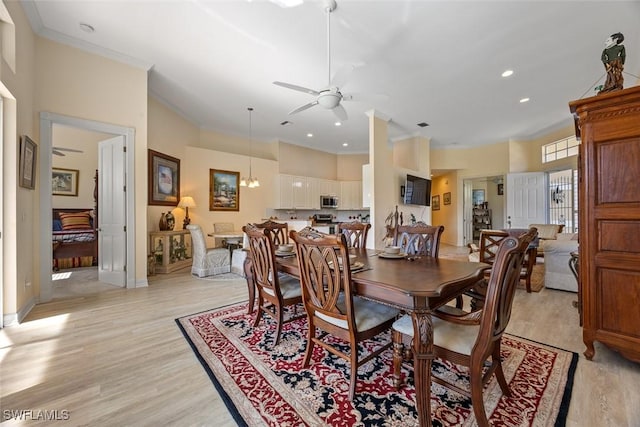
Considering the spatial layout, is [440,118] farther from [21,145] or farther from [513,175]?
[21,145]

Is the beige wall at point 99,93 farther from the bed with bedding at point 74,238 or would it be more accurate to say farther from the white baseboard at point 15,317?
the bed with bedding at point 74,238

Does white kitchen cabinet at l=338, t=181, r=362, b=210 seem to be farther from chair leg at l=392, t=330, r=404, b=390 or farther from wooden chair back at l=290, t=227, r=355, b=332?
chair leg at l=392, t=330, r=404, b=390

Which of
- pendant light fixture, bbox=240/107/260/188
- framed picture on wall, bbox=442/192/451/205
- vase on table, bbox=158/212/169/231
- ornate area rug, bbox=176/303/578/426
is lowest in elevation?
ornate area rug, bbox=176/303/578/426

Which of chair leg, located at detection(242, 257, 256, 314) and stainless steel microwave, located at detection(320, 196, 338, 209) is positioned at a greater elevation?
stainless steel microwave, located at detection(320, 196, 338, 209)

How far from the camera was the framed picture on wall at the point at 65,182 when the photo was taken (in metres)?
5.98

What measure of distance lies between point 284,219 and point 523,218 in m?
6.66

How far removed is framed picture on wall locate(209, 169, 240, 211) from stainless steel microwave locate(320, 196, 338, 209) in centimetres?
260

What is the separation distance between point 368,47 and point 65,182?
744 centimetres

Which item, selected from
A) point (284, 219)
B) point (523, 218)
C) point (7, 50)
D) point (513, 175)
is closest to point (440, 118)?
point (513, 175)

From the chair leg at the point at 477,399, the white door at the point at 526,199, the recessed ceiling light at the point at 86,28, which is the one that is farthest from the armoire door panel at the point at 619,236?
the white door at the point at 526,199

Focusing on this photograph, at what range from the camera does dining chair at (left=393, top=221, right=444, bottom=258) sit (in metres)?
2.46

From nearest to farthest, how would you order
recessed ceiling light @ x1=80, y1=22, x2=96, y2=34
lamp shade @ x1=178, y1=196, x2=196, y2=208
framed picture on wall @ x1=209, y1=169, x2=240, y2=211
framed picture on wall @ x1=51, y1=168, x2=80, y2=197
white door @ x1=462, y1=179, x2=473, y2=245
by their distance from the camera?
recessed ceiling light @ x1=80, y1=22, x2=96, y2=34 → lamp shade @ x1=178, y1=196, x2=196, y2=208 → framed picture on wall @ x1=51, y1=168, x2=80, y2=197 → framed picture on wall @ x1=209, y1=169, x2=240, y2=211 → white door @ x1=462, y1=179, x2=473, y2=245

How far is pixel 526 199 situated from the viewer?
6.85m

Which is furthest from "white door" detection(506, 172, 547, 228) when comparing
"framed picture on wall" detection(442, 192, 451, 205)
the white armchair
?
the white armchair
